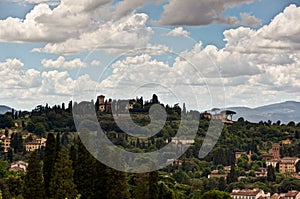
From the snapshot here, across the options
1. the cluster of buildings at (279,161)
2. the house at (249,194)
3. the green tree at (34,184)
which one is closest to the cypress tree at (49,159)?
the green tree at (34,184)

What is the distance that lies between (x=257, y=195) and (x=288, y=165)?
1901cm

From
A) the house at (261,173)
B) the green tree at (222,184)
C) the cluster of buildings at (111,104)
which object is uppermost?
the cluster of buildings at (111,104)

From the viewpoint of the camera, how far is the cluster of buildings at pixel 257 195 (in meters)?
55.2

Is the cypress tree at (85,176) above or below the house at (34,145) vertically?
above

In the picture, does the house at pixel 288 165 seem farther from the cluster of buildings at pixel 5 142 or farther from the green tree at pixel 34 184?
the green tree at pixel 34 184

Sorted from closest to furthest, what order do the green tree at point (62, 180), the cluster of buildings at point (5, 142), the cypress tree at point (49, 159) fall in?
the green tree at point (62, 180) < the cypress tree at point (49, 159) < the cluster of buildings at point (5, 142)

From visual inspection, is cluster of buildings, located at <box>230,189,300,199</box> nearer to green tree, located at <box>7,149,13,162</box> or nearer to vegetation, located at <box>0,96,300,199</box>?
vegetation, located at <box>0,96,300,199</box>

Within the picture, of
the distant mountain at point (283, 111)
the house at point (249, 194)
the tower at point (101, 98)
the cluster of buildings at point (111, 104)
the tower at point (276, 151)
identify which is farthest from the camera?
the distant mountain at point (283, 111)

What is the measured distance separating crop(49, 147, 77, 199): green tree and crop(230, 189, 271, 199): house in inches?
1463

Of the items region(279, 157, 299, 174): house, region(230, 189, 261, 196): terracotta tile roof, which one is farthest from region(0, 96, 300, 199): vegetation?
region(279, 157, 299, 174): house

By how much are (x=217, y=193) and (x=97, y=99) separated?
2202 centimetres

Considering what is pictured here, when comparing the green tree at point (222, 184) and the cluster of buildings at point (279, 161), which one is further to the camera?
the cluster of buildings at point (279, 161)

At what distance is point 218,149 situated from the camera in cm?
7431

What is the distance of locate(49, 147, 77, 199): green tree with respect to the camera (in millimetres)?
19594
